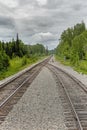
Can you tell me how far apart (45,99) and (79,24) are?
288 ft

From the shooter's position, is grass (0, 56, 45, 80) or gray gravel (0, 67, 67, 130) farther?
grass (0, 56, 45, 80)

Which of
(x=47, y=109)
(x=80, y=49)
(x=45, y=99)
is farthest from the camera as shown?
(x=80, y=49)

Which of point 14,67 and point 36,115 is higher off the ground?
point 36,115

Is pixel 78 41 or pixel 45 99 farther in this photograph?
pixel 78 41

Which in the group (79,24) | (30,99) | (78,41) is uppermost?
(79,24)

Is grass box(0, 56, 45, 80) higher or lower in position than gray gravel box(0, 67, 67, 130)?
lower

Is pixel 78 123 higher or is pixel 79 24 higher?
pixel 79 24

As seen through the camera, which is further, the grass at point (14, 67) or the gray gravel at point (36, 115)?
the grass at point (14, 67)

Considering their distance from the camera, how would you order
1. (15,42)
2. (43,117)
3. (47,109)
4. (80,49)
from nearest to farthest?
(43,117), (47,109), (80,49), (15,42)

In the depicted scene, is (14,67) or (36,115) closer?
(36,115)

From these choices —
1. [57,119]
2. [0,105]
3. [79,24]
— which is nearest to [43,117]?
[57,119]

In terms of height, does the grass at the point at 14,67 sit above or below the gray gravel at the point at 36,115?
below

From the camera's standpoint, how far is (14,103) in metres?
14.0

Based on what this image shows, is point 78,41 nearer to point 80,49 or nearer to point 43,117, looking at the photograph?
point 80,49
